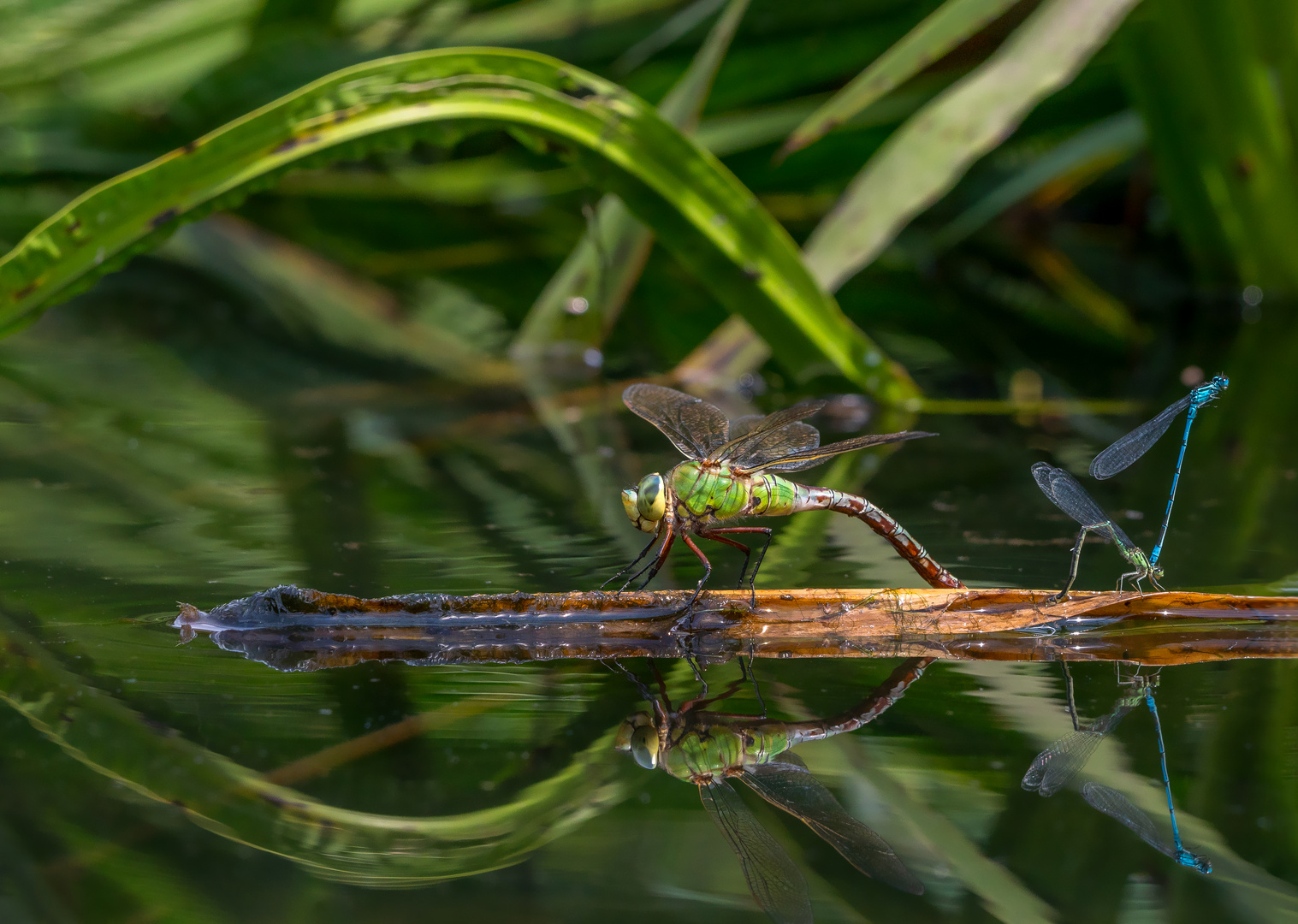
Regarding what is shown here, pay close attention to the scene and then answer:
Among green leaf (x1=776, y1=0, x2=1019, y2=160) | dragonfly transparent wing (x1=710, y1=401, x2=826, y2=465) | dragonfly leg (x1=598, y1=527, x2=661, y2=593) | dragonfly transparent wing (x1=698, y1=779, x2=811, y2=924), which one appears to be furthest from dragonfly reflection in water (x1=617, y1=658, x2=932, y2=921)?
green leaf (x1=776, y1=0, x2=1019, y2=160)

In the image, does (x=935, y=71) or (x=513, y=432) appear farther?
(x=935, y=71)

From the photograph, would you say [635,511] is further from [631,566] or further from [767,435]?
[767,435]

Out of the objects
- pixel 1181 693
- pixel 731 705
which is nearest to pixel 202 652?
pixel 731 705

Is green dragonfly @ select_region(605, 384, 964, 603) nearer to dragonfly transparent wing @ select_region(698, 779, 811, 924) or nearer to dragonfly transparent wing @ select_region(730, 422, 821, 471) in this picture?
dragonfly transparent wing @ select_region(730, 422, 821, 471)

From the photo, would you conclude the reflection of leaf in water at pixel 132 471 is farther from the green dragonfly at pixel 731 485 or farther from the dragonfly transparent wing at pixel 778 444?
the dragonfly transparent wing at pixel 778 444

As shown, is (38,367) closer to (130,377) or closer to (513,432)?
(130,377)

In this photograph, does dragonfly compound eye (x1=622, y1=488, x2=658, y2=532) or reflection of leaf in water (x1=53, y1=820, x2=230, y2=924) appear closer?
reflection of leaf in water (x1=53, y1=820, x2=230, y2=924)
